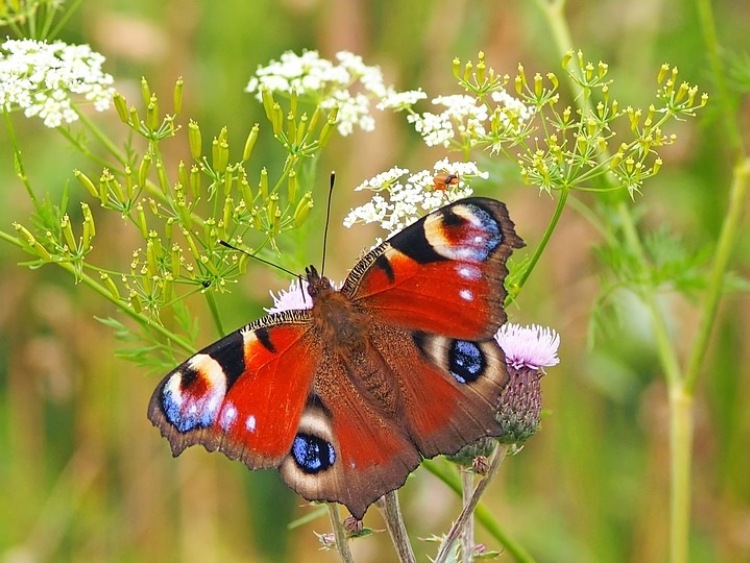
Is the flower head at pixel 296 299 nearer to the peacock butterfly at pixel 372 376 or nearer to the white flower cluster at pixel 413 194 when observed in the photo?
the peacock butterfly at pixel 372 376

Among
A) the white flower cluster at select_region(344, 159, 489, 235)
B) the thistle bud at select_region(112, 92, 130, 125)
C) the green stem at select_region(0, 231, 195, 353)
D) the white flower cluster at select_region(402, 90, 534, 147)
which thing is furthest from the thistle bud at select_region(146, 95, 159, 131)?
the white flower cluster at select_region(402, 90, 534, 147)

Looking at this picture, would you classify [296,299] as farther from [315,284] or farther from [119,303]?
[119,303]

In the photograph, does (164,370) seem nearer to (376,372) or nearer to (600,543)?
(376,372)

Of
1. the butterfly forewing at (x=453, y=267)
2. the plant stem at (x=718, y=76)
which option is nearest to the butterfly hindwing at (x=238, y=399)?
the butterfly forewing at (x=453, y=267)

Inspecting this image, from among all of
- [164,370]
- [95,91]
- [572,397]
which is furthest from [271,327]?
[572,397]

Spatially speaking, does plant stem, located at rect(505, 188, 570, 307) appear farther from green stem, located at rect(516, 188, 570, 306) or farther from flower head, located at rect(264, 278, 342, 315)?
flower head, located at rect(264, 278, 342, 315)

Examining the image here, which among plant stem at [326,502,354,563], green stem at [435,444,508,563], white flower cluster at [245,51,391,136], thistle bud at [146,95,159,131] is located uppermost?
white flower cluster at [245,51,391,136]
